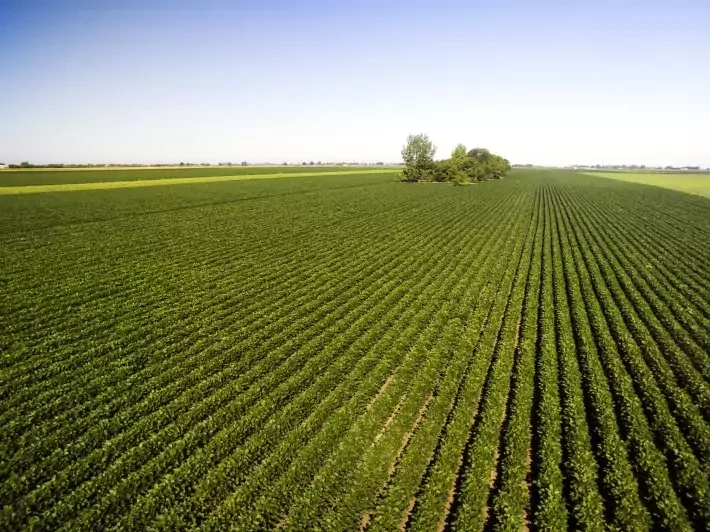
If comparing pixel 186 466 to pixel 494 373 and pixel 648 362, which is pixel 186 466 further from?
pixel 648 362

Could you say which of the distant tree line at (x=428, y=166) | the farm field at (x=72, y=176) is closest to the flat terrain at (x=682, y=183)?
the distant tree line at (x=428, y=166)

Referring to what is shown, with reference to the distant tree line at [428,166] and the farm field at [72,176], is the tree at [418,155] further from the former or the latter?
the farm field at [72,176]

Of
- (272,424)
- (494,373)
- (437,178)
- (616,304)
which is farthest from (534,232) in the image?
(437,178)

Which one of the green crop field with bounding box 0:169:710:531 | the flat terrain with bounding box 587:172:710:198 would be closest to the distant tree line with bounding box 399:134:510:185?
the flat terrain with bounding box 587:172:710:198

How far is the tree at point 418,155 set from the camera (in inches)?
3755

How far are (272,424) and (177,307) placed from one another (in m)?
9.03

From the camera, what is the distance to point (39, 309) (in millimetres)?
15547

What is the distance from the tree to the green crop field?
75113 mm

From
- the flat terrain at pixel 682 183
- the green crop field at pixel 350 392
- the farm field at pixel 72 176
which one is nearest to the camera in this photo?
the green crop field at pixel 350 392

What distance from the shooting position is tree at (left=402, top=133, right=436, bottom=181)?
95375 mm

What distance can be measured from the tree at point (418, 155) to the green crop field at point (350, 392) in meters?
75.1

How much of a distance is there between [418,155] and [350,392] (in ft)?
302

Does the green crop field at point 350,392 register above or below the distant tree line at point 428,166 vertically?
below

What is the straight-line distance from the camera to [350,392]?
11.0m
